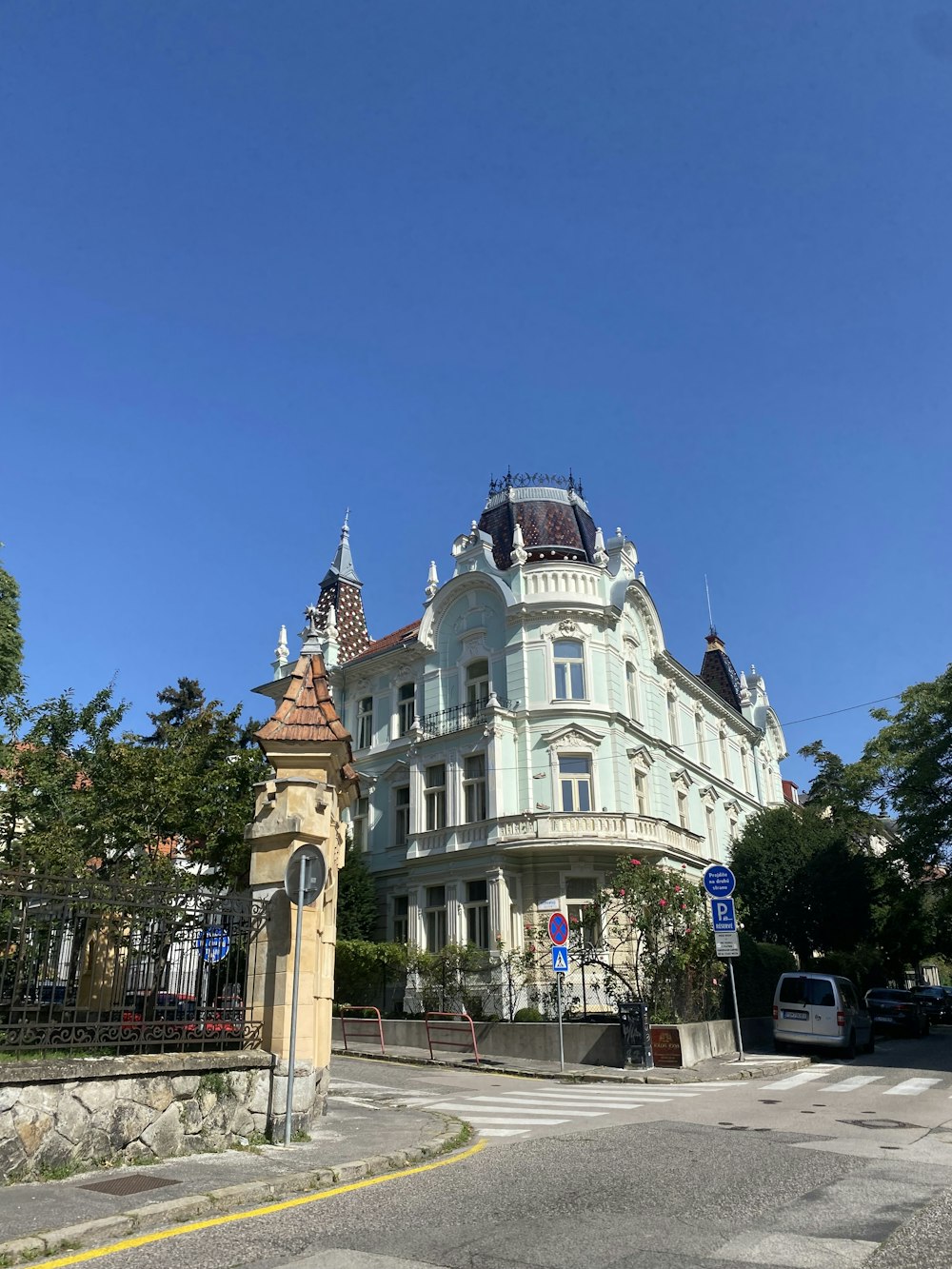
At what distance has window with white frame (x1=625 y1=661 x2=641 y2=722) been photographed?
3281cm

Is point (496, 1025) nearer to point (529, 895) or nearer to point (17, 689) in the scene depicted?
point (529, 895)

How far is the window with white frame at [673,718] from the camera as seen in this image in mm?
36562

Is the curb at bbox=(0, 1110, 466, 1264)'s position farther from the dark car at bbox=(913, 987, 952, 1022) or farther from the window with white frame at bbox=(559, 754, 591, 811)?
the dark car at bbox=(913, 987, 952, 1022)

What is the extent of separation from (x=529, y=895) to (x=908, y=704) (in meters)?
17.7

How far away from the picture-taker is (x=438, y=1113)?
11234mm

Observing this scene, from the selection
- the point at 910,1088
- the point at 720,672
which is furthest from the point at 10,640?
the point at 720,672

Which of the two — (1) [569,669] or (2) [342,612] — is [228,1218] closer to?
(1) [569,669]

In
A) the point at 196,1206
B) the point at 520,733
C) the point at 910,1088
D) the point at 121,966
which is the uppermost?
the point at 520,733

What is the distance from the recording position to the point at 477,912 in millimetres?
29469

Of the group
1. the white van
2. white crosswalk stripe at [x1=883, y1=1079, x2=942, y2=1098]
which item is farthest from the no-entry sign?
the white van

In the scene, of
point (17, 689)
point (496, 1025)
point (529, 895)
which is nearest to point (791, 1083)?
point (496, 1025)

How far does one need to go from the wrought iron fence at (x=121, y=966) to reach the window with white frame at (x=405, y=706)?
25.3m

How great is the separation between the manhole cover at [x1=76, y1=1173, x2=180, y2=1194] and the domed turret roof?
2786 cm

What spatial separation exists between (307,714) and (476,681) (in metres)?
22.1
